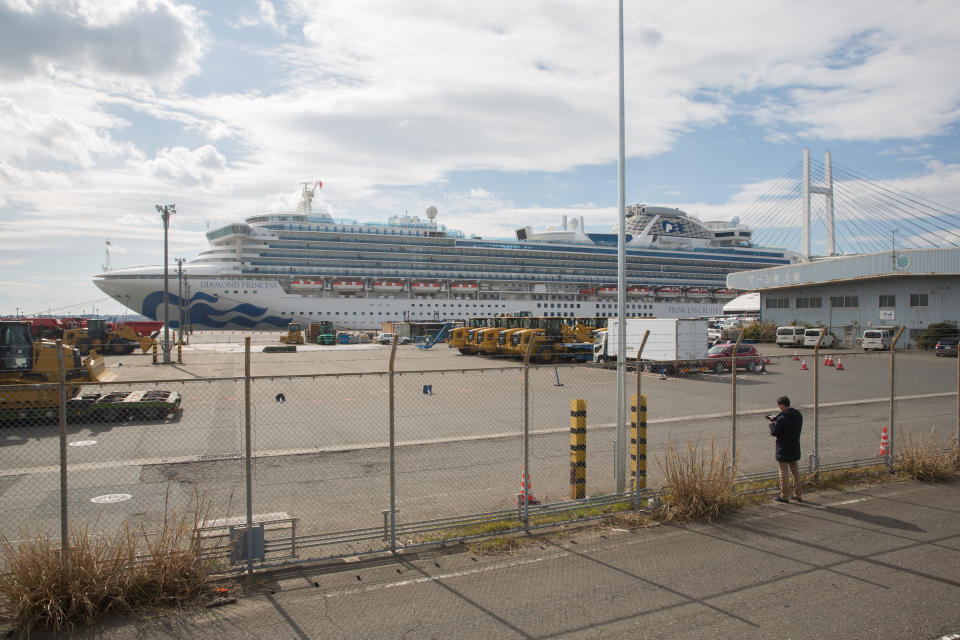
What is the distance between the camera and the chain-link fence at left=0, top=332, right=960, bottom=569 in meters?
6.09

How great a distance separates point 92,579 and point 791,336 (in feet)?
138

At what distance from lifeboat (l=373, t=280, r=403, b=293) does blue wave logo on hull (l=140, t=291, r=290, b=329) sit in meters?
9.89

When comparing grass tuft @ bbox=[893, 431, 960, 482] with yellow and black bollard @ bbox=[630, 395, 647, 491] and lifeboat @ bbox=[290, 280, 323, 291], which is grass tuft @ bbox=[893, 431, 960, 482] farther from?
lifeboat @ bbox=[290, 280, 323, 291]

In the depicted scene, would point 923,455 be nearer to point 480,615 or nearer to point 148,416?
point 480,615

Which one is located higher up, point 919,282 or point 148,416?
point 919,282

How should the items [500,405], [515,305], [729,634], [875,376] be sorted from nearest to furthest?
[729,634], [500,405], [875,376], [515,305]

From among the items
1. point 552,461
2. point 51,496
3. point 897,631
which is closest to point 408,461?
point 552,461

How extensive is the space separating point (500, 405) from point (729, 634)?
10.4m

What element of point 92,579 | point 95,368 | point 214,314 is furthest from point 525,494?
point 214,314

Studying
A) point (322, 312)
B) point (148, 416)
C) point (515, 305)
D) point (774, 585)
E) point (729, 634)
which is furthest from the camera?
point (515, 305)

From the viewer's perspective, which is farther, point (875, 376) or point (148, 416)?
point (875, 376)

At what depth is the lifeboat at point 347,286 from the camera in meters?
61.9

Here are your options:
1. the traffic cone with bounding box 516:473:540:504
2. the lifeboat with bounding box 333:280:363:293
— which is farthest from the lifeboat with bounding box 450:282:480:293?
the traffic cone with bounding box 516:473:540:504

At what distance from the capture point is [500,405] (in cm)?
1431
